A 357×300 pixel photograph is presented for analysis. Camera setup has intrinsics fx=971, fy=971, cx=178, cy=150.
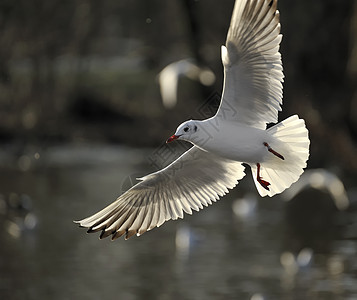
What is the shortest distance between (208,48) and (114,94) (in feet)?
18.1

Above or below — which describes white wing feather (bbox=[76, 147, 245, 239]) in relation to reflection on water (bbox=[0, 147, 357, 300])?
above

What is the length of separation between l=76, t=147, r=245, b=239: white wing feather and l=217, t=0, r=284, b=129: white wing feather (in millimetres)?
926

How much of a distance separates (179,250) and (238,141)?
8.71 metres

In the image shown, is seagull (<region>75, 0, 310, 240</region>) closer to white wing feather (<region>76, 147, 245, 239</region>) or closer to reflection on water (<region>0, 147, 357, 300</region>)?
white wing feather (<region>76, 147, 245, 239</region>)

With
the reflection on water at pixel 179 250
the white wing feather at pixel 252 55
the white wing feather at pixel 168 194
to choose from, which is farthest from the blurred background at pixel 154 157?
the white wing feather at pixel 252 55


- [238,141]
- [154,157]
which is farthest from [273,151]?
[154,157]

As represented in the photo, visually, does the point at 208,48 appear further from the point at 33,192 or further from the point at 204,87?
the point at 33,192

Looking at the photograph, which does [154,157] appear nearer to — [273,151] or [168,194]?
[168,194]

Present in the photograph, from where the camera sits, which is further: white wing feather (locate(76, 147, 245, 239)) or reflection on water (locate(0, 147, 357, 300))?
reflection on water (locate(0, 147, 357, 300))

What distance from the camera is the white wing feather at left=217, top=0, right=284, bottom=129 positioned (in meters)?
7.44

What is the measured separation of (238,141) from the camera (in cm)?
773

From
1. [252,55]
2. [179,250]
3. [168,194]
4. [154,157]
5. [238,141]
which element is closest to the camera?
[252,55]

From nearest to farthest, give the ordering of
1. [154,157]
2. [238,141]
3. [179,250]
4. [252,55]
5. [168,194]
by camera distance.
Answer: [252,55] → [238,141] → [168,194] → [179,250] → [154,157]

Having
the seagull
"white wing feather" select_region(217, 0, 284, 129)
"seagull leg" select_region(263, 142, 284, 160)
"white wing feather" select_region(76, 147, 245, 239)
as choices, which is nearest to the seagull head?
the seagull
